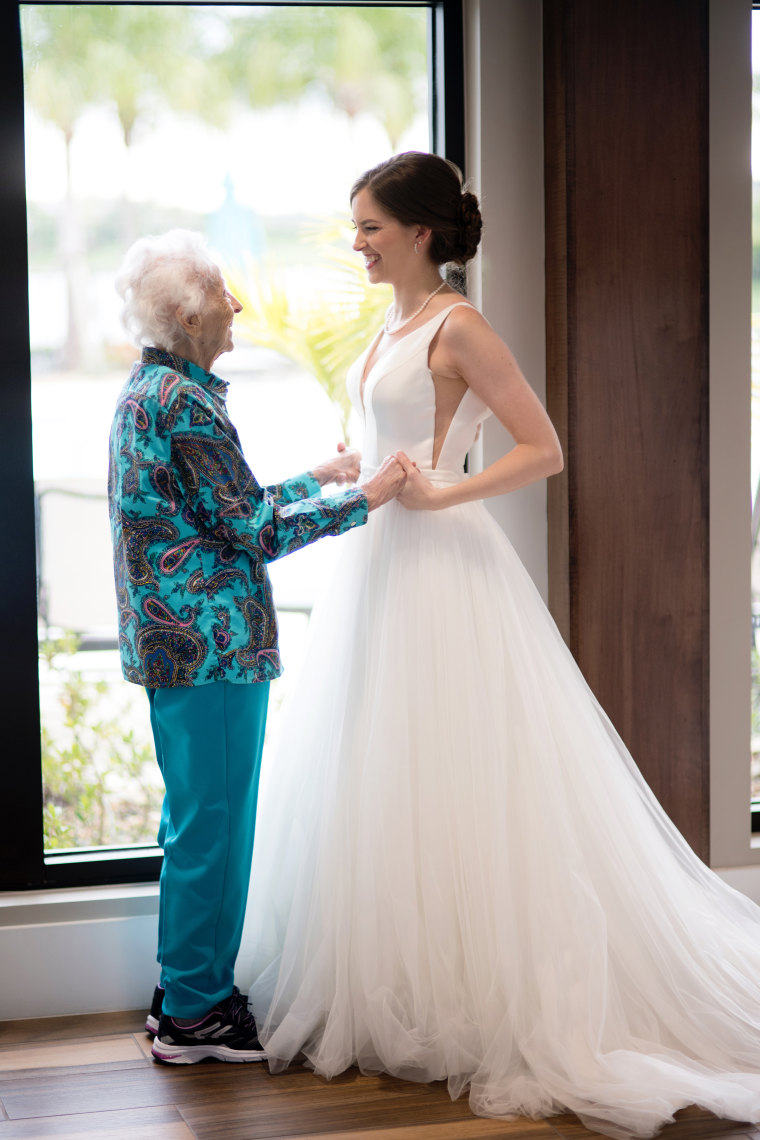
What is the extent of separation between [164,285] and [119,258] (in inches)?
22.8

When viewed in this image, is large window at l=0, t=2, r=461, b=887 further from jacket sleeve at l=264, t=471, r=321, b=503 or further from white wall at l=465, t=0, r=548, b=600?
jacket sleeve at l=264, t=471, r=321, b=503

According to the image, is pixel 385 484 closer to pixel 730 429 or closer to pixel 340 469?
pixel 340 469

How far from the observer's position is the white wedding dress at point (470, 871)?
81.6 inches

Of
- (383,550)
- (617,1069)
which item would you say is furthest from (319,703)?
(617,1069)

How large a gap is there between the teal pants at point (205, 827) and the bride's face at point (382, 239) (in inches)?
35.6

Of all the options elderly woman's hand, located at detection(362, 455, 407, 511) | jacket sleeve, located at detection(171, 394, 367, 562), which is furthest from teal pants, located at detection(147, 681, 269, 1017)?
elderly woman's hand, located at detection(362, 455, 407, 511)

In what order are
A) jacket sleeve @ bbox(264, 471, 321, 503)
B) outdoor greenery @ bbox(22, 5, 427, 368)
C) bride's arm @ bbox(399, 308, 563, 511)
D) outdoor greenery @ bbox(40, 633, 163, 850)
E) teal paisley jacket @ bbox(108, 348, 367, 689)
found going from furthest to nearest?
1. outdoor greenery @ bbox(40, 633, 163, 850)
2. outdoor greenery @ bbox(22, 5, 427, 368)
3. jacket sleeve @ bbox(264, 471, 321, 503)
4. bride's arm @ bbox(399, 308, 563, 511)
5. teal paisley jacket @ bbox(108, 348, 367, 689)

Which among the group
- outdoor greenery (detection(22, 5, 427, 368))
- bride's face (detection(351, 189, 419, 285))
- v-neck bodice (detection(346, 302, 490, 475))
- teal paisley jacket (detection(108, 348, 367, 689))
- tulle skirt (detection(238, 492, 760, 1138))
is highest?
outdoor greenery (detection(22, 5, 427, 368))

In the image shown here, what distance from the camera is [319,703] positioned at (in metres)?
2.39

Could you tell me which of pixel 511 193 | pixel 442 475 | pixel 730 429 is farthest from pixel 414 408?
pixel 730 429

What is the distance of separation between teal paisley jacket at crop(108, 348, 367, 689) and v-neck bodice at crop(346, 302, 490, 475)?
0.64 feet

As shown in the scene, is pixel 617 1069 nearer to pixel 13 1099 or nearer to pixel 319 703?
pixel 319 703

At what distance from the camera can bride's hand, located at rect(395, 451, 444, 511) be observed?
7.45ft

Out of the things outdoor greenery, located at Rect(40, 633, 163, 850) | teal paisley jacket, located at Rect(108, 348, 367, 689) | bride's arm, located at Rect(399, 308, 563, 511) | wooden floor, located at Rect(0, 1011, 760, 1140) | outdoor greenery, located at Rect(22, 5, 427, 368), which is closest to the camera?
wooden floor, located at Rect(0, 1011, 760, 1140)
